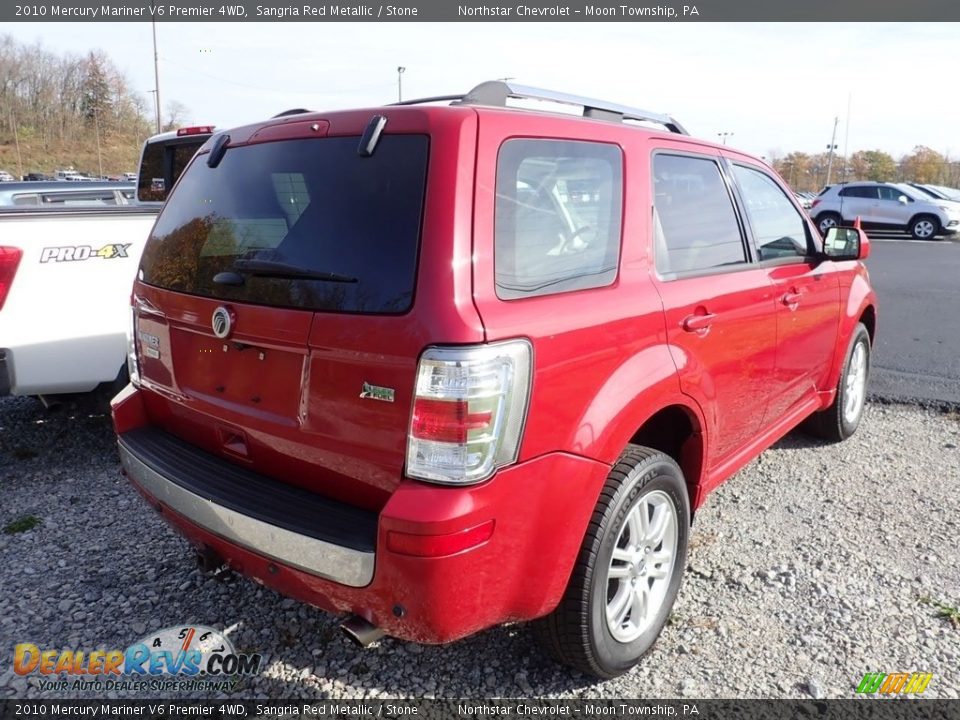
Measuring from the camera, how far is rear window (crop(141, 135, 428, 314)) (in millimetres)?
2086

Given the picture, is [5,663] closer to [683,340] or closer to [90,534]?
[90,534]

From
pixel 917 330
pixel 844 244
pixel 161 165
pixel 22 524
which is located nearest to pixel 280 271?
pixel 22 524

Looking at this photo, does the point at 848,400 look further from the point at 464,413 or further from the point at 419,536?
the point at 419,536

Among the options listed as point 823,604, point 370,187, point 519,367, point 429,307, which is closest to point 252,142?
point 370,187

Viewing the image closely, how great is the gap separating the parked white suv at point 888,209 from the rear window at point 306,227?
22143 millimetres

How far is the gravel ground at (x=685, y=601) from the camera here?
262 centimetres

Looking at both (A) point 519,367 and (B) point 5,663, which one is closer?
(A) point 519,367

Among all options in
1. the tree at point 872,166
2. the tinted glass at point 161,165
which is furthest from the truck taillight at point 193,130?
the tree at point 872,166

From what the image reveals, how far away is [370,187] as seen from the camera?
2.18 meters

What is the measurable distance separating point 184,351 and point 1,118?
95.5 m

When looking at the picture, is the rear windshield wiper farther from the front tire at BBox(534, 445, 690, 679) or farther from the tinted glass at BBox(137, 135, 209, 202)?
the tinted glass at BBox(137, 135, 209, 202)

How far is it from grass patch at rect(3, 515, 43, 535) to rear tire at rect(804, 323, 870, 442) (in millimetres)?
4674

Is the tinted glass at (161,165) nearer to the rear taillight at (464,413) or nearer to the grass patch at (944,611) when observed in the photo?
the rear taillight at (464,413)

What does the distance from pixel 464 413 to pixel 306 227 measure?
83 cm
